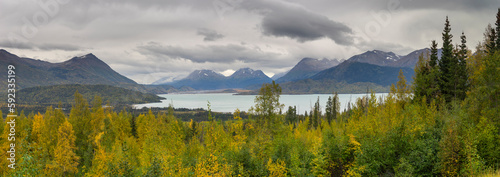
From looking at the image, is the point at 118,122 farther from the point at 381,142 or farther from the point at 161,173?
the point at 381,142

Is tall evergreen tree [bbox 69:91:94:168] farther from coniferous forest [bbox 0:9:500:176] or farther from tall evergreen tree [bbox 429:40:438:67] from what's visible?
tall evergreen tree [bbox 429:40:438:67]

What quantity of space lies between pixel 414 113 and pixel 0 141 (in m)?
63.3

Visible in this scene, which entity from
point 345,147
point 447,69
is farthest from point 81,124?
point 447,69

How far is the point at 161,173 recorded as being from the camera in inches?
653

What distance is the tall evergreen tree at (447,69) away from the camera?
4456 cm

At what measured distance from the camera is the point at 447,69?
46.4 m

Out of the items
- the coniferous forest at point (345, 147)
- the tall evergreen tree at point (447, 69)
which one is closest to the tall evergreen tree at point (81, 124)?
the coniferous forest at point (345, 147)

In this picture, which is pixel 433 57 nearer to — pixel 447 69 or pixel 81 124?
pixel 447 69

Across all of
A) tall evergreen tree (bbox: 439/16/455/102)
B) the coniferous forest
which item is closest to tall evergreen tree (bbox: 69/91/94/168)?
the coniferous forest

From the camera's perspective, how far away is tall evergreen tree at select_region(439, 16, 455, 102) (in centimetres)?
4456

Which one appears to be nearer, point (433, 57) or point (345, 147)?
point (345, 147)

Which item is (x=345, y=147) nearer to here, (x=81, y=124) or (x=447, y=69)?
(x=447, y=69)

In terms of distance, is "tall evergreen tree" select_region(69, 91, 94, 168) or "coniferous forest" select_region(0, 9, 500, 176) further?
"tall evergreen tree" select_region(69, 91, 94, 168)

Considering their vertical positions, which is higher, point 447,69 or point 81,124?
point 447,69
